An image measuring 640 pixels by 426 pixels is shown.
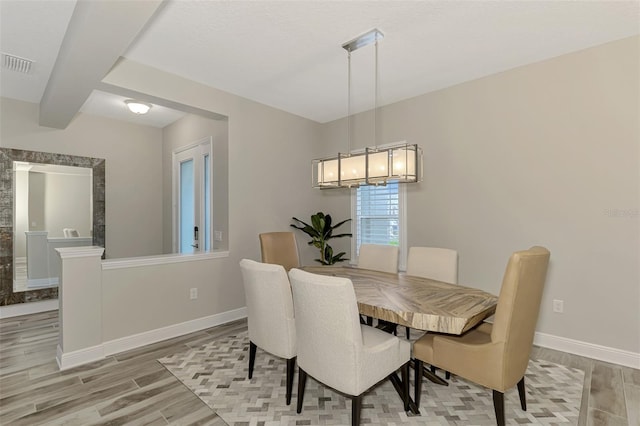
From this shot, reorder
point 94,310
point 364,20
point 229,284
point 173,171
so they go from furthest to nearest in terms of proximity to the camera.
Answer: point 173,171
point 229,284
point 94,310
point 364,20

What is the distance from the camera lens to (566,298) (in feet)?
9.85

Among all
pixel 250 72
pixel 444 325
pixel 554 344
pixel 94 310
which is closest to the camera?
pixel 444 325

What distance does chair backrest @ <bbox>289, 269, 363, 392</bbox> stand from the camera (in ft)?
5.57

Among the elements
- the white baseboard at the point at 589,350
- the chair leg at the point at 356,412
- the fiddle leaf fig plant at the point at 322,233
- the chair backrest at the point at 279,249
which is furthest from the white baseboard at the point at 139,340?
the white baseboard at the point at 589,350

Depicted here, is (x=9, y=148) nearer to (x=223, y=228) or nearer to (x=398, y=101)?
(x=223, y=228)

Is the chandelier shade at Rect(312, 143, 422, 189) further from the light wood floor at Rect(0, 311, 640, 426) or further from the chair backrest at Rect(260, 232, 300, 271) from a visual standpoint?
the light wood floor at Rect(0, 311, 640, 426)

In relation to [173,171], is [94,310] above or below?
below

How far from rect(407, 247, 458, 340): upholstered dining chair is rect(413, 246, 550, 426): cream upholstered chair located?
2.81ft

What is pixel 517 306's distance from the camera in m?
1.77

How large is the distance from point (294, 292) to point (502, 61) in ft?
9.92

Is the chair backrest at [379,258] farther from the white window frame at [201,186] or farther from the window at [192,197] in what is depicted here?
the window at [192,197]

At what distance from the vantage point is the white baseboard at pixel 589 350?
269 cm

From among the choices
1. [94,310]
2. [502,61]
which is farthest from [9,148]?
[502,61]

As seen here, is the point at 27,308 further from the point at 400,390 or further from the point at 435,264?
the point at 435,264
